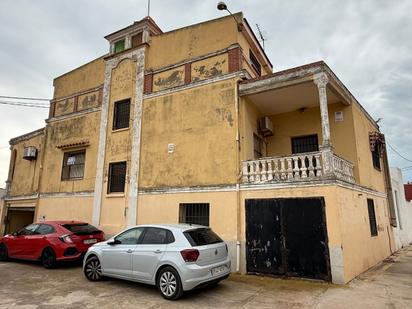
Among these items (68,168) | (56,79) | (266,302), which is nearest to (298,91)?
(266,302)

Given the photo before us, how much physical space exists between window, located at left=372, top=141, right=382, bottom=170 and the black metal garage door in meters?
6.59

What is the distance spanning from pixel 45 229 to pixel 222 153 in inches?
255

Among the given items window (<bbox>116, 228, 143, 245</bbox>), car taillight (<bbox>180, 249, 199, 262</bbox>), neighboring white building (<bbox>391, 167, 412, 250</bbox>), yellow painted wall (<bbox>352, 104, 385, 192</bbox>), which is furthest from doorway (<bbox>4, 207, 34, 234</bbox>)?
neighboring white building (<bbox>391, 167, 412, 250</bbox>)

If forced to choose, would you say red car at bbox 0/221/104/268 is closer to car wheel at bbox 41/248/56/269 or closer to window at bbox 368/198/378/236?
car wheel at bbox 41/248/56/269

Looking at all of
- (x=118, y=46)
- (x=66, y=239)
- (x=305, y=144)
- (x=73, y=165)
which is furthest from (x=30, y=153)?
(x=305, y=144)

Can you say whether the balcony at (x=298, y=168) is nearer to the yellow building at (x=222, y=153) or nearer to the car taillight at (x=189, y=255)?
the yellow building at (x=222, y=153)

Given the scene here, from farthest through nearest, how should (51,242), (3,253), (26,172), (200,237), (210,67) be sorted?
(26,172), (210,67), (3,253), (51,242), (200,237)

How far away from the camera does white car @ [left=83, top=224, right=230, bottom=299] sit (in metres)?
6.09


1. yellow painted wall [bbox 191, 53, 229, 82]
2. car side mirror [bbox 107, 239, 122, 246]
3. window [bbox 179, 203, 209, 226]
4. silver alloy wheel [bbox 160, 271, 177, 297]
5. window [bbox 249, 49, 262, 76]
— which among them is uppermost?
window [bbox 249, 49, 262, 76]

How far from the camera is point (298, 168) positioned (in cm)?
866

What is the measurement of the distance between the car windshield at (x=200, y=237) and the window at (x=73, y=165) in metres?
9.15

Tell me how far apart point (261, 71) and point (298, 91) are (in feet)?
13.7

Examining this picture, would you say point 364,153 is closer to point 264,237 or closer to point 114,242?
point 264,237

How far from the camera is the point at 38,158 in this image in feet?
52.4
